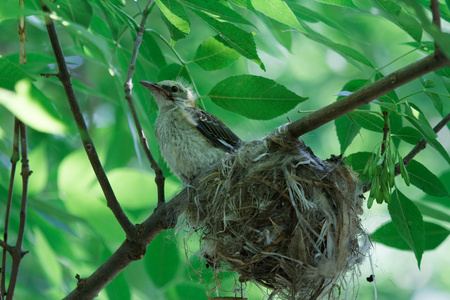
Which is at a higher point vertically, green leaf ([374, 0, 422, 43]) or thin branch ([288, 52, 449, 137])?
green leaf ([374, 0, 422, 43])

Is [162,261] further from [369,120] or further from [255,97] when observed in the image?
[369,120]

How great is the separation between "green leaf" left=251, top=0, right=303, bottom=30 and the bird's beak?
1194 mm

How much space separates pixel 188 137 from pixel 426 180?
5.00ft

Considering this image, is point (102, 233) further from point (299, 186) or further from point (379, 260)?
point (379, 260)

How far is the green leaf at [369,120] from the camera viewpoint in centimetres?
241

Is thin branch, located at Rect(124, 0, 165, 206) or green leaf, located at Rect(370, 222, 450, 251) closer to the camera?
thin branch, located at Rect(124, 0, 165, 206)

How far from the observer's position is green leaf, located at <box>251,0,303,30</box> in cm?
215

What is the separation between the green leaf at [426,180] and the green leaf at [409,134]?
4.2 inches

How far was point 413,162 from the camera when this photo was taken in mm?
2477

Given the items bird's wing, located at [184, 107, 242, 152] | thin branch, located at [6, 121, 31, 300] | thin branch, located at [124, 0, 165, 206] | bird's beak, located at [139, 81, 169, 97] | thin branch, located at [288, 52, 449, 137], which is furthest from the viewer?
bird's wing, located at [184, 107, 242, 152]

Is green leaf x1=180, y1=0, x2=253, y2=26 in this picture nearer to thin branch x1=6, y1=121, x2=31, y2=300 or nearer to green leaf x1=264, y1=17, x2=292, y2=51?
green leaf x1=264, y1=17, x2=292, y2=51

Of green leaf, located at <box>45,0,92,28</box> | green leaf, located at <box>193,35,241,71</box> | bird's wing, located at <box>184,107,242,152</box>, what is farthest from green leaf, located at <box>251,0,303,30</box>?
bird's wing, located at <box>184,107,242,152</box>

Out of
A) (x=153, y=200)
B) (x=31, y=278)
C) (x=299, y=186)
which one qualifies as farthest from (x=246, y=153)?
(x=31, y=278)

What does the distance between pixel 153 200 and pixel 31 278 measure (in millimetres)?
1723
